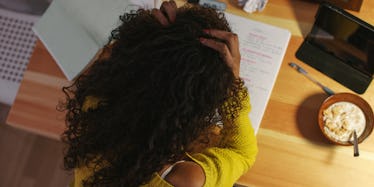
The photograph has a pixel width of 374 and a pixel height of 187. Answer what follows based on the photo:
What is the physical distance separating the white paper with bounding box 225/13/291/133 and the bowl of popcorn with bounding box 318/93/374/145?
132mm

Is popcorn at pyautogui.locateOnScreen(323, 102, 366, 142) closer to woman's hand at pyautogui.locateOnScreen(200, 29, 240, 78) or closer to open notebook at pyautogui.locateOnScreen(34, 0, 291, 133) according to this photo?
open notebook at pyautogui.locateOnScreen(34, 0, 291, 133)

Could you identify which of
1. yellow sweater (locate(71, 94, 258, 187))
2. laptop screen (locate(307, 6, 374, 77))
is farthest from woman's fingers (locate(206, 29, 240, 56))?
laptop screen (locate(307, 6, 374, 77))

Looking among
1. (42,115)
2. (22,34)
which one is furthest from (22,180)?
(42,115)

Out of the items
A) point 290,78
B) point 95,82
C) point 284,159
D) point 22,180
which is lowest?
point 22,180

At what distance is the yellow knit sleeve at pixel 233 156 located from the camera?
2.40 feet

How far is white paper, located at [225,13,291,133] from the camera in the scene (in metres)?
0.84

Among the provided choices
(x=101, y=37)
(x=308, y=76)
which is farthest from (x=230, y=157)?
(x=101, y=37)

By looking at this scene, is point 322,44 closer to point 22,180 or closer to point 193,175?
point 193,175

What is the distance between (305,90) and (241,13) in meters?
0.25

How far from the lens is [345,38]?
31.5 inches

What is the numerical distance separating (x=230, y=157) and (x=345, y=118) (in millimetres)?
267

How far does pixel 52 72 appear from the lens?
2.99ft

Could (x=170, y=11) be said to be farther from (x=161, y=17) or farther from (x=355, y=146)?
(x=355, y=146)

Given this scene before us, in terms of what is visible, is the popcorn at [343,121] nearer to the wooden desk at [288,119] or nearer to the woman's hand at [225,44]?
the wooden desk at [288,119]
